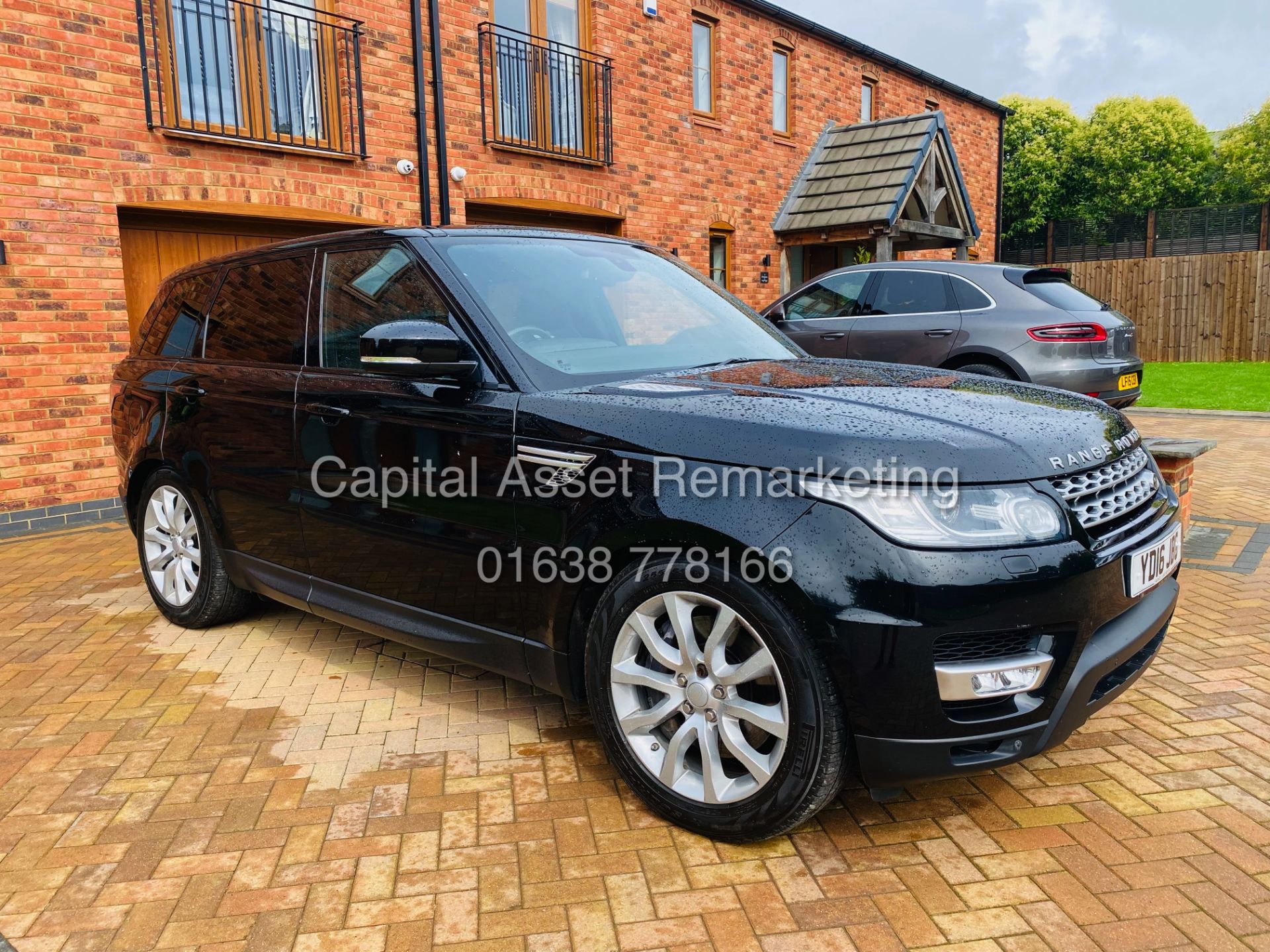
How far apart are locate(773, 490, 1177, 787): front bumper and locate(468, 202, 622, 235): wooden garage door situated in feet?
26.7

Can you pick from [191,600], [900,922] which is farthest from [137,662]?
[900,922]

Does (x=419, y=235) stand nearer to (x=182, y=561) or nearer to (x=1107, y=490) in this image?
(x=182, y=561)

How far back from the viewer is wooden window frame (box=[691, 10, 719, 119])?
13.0 m

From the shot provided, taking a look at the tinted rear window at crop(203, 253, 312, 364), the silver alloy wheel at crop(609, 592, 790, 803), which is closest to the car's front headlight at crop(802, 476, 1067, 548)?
the silver alloy wheel at crop(609, 592, 790, 803)

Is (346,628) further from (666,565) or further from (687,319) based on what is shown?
(666,565)

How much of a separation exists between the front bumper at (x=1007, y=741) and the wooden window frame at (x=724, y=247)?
11.4 m

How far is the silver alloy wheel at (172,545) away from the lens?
14.2 feet


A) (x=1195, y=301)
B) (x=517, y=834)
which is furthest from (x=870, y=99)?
(x=517, y=834)

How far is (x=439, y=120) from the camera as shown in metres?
9.41

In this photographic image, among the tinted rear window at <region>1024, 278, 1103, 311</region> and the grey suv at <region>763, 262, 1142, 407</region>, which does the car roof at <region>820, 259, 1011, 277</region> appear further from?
the tinted rear window at <region>1024, 278, 1103, 311</region>

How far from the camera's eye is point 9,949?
2.19 meters

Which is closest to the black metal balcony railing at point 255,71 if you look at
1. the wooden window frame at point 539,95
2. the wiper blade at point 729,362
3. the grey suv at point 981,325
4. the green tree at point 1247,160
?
the wooden window frame at point 539,95

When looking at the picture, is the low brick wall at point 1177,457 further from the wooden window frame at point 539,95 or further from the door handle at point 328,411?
the wooden window frame at point 539,95

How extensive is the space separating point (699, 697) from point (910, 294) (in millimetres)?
6585
